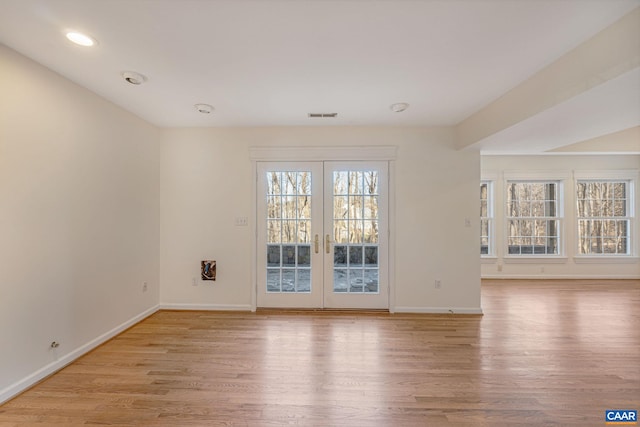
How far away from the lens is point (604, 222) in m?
5.62

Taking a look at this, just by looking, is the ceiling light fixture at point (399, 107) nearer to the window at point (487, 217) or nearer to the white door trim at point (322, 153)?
the white door trim at point (322, 153)

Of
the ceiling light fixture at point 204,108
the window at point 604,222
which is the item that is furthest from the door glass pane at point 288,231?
the window at point 604,222

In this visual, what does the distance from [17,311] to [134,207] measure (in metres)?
1.47

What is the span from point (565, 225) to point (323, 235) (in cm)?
523

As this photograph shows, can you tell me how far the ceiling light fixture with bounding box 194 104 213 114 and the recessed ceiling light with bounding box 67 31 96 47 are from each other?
1114 millimetres

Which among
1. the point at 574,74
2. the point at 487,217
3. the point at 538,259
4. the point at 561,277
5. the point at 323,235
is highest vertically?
the point at 574,74

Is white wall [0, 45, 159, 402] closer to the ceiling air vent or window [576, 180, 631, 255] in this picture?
the ceiling air vent

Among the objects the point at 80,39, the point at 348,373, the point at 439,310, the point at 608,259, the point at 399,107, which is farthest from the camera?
the point at 608,259

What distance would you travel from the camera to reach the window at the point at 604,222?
18.4ft

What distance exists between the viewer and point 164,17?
1.61 meters

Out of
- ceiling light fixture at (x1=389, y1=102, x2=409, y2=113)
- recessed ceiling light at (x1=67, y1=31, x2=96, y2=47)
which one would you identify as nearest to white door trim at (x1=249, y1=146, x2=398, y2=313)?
ceiling light fixture at (x1=389, y1=102, x2=409, y2=113)

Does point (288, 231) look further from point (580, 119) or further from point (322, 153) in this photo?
point (580, 119)

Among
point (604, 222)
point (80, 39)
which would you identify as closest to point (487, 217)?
point (604, 222)

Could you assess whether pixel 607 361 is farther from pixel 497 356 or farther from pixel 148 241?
pixel 148 241
